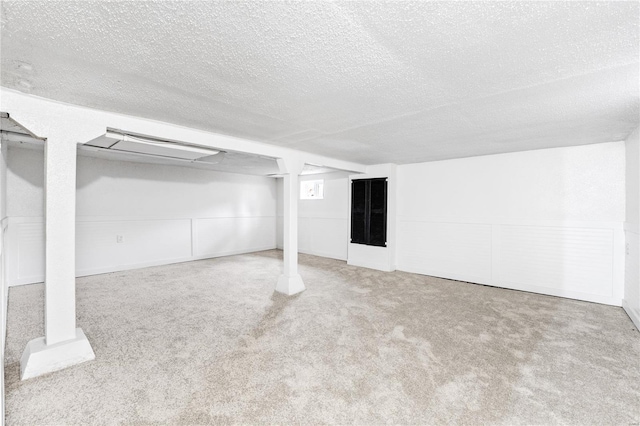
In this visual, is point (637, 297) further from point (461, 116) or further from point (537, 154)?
point (461, 116)

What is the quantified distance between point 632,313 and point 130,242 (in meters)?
7.13

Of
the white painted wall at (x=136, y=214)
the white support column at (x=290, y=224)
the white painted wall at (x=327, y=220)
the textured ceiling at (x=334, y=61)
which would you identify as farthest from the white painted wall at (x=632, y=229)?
the white painted wall at (x=136, y=214)

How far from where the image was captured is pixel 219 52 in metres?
1.48

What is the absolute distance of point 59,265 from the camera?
88.0 inches

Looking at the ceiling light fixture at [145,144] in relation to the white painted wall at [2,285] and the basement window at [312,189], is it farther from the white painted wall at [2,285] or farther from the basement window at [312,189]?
the basement window at [312,189]

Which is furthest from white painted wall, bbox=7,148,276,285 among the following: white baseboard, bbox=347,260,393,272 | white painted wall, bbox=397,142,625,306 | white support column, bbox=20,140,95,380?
white painted wall, bbox=397,142,625,306

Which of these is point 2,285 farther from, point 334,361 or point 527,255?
point 527,255

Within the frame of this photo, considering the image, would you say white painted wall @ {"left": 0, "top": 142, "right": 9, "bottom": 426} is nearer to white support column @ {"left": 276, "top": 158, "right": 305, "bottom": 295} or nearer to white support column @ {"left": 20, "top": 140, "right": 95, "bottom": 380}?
white support column @ {"left": 20, "top": 140, "right": 95, "bottom": 380}

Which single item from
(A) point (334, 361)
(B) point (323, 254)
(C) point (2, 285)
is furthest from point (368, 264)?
(C) point (2, 285)

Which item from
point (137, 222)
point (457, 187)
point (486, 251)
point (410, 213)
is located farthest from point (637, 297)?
point (137, 222)

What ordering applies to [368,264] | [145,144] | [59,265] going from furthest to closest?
[368,264] < [145,144] < [59,265]

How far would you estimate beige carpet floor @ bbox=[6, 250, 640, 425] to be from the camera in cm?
171

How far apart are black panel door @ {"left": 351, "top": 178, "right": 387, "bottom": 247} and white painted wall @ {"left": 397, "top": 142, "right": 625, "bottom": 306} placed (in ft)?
1.24

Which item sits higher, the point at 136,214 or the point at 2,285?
the point at 136,214
